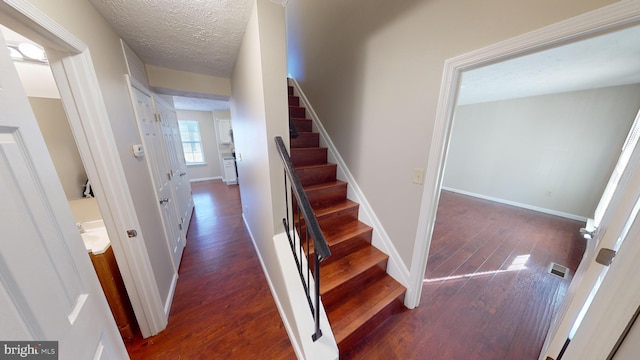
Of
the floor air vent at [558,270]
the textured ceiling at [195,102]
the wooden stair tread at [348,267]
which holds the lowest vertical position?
the floor air vent at [558,270]

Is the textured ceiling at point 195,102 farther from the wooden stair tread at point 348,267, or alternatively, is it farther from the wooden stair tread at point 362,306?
the wooden stair tread at point 362,306

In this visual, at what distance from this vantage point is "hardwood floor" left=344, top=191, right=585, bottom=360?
137cm

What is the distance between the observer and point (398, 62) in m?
1.44

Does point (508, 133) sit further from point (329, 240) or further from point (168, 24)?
point (168, 24)

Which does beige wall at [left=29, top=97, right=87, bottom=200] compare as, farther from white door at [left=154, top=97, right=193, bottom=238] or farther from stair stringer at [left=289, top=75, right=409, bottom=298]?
stair stringer at [left=289, top=75, right=409, bottom=298]

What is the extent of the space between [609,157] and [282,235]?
559cm

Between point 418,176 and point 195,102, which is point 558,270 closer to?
point 418,176

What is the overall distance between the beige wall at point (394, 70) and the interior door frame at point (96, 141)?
1.86 meters

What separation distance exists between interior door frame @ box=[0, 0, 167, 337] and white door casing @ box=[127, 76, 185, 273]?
574 mm

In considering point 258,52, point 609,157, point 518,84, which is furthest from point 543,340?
point 609,157

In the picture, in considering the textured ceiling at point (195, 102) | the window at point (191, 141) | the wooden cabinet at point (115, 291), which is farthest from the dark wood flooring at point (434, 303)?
the window at point (191, 141)

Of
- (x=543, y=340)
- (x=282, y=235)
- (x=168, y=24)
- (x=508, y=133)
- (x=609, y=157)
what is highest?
(x=168, y=24)

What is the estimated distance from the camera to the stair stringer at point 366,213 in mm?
1655

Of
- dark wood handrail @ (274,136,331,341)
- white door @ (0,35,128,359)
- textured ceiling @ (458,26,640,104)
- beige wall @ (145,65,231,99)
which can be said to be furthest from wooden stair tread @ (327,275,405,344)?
beige wall @ (145,65,231,99)
